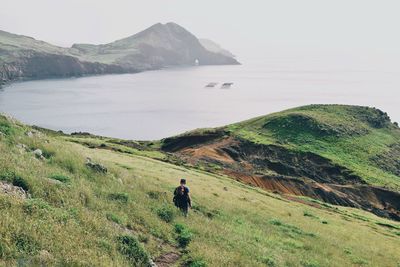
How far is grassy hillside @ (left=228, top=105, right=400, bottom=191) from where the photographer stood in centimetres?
8302

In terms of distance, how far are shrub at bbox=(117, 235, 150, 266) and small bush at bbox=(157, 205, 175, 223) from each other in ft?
14.9

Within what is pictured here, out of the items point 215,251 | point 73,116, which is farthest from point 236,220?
point 73,116

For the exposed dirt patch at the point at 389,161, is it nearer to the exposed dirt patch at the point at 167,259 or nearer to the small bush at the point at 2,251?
the exposed dirt patch at the point at 167,259

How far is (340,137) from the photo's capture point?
3735 inches

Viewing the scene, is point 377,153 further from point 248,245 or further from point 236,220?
point 248,245

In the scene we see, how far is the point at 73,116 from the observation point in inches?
7096

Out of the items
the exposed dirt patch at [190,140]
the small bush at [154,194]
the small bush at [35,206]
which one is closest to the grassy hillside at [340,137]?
the exposed dirt patch at [190,140]

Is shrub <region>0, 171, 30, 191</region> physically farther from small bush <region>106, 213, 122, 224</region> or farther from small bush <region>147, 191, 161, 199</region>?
small bush <region>147, 191, 161, 199</region>

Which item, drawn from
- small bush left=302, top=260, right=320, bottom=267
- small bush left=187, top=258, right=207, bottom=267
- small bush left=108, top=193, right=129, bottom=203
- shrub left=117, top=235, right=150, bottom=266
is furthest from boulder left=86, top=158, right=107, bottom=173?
small bush left=302, top=260, right=320, bottom=267

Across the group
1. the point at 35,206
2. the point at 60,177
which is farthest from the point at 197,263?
the point at 60,177

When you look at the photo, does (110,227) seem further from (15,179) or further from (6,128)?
(6,128)

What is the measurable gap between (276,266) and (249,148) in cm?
6642

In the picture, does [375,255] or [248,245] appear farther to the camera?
[375,255]

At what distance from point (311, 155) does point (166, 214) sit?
226 ft
